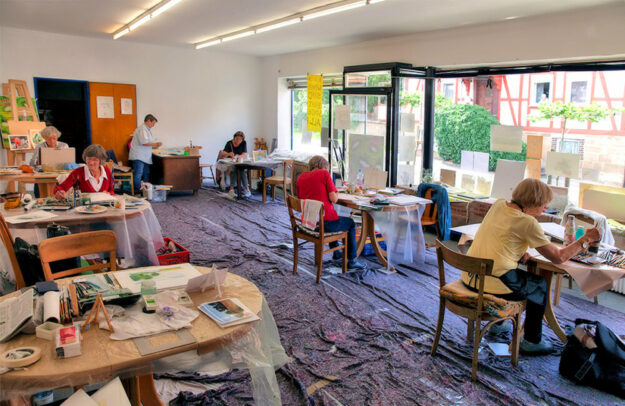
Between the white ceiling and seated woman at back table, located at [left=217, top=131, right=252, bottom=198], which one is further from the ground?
the white ceiling

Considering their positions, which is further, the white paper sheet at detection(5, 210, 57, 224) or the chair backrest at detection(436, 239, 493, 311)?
the white paper sheet at detection(5, 210, 57, 224)

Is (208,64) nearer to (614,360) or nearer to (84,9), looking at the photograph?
(84,9)

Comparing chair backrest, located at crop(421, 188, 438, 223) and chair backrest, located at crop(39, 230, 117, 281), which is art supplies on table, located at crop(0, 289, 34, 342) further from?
chair backrest, located at crop(421, 188, 438, 223)

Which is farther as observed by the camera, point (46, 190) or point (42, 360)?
point (46, 190)

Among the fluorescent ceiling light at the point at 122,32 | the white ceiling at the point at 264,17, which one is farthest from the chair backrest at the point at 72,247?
the fluorescent ceiling light at the point at 122,32

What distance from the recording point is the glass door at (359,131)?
7398 mm

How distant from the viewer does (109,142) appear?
32.1ft

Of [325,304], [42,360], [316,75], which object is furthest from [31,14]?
[42,360]

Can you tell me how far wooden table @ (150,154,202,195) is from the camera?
915 cm

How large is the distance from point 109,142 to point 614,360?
939cm

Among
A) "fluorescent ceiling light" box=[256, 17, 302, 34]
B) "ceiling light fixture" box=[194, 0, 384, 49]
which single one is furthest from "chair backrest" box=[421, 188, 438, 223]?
"fluorescent ceiling light" box=[256, 17, 302, 34]

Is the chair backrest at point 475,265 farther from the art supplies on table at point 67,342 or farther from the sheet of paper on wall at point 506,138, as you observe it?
the sheet of paper on wall at point 506,138

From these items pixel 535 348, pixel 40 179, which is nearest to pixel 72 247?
pixel 535 348

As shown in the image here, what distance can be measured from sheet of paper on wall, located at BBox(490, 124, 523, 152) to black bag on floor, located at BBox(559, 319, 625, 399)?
3.54 meters
